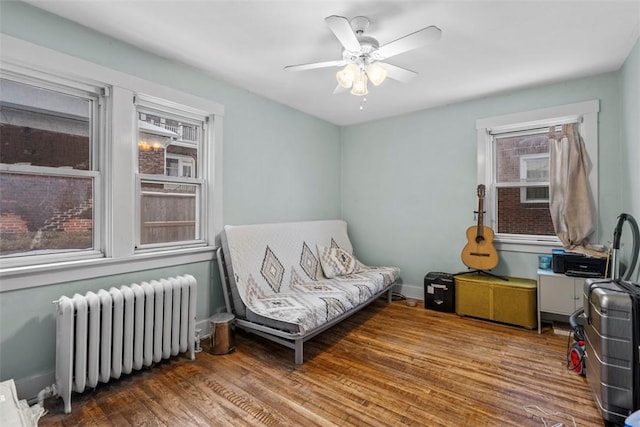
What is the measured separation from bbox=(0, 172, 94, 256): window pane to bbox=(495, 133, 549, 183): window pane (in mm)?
4164

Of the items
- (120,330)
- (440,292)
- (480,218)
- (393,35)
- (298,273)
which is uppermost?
(393,35)

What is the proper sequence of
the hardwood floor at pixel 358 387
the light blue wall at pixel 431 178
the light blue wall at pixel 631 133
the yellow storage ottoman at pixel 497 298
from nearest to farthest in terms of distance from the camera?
the hardwood floor at pixel 358 387, the light blue wall at pixel 631 133, the light blue wall at pixel 431 178, the yellow storage ottoman at pixel 497 298

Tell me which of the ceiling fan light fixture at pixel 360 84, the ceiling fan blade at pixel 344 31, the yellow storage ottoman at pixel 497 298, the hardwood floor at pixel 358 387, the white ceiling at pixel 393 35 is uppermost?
the white ceiling at pixel 393 35

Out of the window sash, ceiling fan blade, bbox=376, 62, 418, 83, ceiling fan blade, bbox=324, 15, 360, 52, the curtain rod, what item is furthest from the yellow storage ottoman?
the window sash

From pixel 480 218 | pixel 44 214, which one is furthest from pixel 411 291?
pixel 44 214

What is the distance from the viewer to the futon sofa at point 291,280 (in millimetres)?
2512

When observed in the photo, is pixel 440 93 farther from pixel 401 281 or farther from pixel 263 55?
pixel 401 281

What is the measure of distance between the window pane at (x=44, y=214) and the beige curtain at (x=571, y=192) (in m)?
4.27

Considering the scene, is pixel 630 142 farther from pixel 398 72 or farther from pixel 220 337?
pixel 220 337

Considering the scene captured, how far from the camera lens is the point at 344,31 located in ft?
5.87

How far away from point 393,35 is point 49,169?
8.55 ft

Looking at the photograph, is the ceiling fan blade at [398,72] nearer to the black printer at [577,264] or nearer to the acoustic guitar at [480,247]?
the acoustic guitar at [480,247]

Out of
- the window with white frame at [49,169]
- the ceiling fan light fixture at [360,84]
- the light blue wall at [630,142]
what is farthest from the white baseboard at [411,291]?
the window with white frame at [49,169]

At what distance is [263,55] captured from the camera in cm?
255
